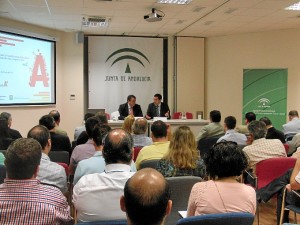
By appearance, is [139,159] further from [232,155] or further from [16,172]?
[16,172]

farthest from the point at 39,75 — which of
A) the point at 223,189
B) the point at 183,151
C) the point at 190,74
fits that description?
the point at 223,189

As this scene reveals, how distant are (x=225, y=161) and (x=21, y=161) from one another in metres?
1.25

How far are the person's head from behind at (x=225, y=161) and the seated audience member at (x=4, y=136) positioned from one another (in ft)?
11.1

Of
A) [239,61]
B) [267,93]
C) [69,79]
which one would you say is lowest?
[267,93]

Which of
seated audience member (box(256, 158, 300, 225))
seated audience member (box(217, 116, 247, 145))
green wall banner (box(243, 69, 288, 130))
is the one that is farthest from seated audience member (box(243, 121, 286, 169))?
green wall banner (box(243, 69, 288, 130))

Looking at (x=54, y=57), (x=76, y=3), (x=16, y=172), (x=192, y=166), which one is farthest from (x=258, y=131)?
(x=54, y=57)

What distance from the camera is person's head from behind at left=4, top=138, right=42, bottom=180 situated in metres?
2.02

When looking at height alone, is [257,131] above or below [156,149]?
above

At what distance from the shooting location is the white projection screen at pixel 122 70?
33.4 feet

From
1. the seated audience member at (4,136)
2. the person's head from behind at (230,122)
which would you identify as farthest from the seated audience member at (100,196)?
the person's head from behind at (230,122)

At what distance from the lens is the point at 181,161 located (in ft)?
10.5

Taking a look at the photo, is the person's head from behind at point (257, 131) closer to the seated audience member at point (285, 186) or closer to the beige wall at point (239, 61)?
the seated audience member at point (285, 186)

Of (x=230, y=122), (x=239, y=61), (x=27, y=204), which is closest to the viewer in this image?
(x=27, y=204)

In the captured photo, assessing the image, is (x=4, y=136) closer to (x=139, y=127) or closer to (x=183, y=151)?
(x=139, y=127)
